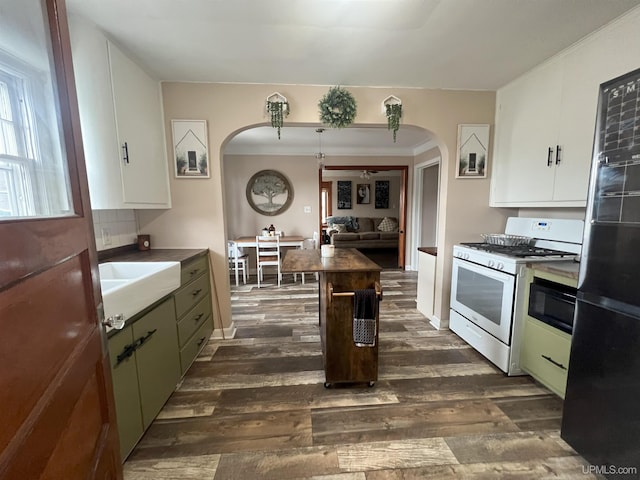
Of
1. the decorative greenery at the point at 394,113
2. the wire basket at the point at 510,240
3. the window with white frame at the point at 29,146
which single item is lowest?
the wire basket at the point at 510,240

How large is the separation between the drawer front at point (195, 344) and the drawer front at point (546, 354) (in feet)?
8.13

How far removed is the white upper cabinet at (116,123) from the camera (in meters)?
1.54

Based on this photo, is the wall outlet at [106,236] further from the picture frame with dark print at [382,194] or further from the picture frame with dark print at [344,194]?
the picture frame with dark print at [382,194]

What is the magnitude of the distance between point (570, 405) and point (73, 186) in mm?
2306

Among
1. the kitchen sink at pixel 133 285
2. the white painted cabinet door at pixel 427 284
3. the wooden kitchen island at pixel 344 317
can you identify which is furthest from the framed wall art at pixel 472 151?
the kitchen sink at pixel 133 285

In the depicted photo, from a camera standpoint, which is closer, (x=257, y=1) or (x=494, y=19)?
(x=257, y=1)

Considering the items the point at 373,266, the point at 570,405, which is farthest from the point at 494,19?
the point at 570,405

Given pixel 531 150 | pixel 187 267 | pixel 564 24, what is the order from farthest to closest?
pixel 531 150
pixel 187 267
pixel 564 24

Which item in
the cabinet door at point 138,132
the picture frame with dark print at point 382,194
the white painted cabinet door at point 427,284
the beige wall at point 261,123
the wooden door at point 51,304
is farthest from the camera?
the picture frame with dark print at point 382,194

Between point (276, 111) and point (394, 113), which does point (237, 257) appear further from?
point (394, 113)

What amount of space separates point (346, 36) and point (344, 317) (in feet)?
6.09

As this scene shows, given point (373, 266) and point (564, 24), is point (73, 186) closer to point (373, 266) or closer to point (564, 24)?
point (373, 266)

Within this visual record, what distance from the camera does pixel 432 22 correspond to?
1.59m

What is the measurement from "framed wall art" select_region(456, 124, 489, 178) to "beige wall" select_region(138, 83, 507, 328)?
2.4 inches
